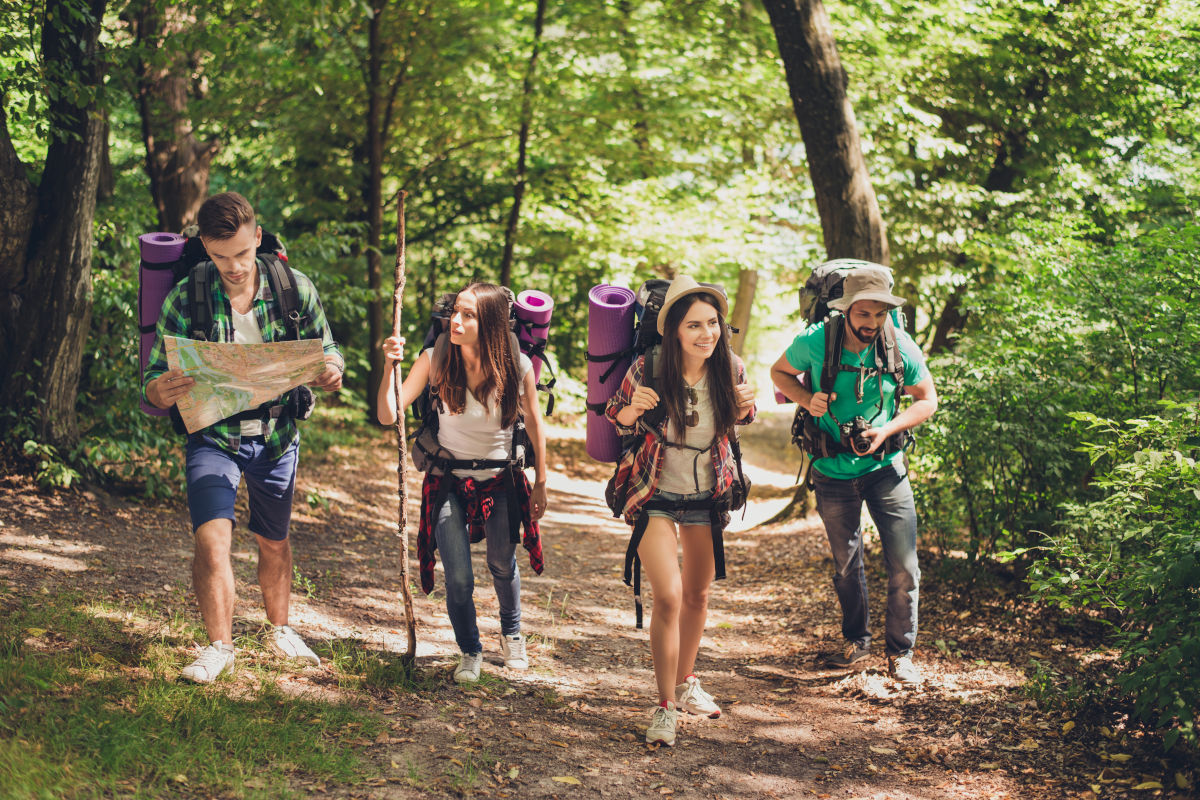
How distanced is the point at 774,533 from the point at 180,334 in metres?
7.01

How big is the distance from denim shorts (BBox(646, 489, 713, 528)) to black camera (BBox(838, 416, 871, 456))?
3.62 feet

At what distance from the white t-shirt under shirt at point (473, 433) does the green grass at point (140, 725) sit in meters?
1.25

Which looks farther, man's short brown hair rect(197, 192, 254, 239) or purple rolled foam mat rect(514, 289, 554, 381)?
purple rolled foam mat rect(514, 289, 554, 381)

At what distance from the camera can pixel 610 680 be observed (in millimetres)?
5203

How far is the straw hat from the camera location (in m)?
4.10

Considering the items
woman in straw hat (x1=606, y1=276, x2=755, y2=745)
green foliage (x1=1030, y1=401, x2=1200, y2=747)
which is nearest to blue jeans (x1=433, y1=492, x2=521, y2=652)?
woman in straw hat (x1=606, y1=276, x2=755, y2=745)

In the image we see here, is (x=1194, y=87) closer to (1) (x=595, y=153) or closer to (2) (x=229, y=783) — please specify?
(1) (x=595, y=153)

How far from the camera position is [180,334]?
4.12 metres

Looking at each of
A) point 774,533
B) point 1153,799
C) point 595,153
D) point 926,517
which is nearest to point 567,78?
point 595,153

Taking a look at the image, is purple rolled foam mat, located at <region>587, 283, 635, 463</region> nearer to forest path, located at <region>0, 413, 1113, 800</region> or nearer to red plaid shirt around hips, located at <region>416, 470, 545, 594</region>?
red plaid shirt around hips, located at <region>416, 470, 545, 594</region>

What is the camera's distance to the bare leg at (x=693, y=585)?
4.25 meters

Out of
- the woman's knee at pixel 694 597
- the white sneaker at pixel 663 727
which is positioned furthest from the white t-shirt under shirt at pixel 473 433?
the white sneaker at pixel 663 727

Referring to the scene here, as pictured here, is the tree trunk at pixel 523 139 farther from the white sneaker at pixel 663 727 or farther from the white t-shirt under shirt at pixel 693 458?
the white sneaker at pixel 663 727

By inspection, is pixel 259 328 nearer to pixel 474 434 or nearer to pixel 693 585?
pixel 474 434
